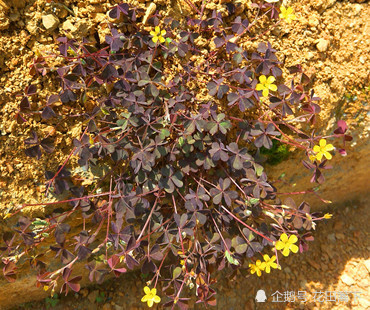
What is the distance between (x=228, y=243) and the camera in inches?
82.7

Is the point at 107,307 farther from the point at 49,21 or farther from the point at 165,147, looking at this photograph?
the point at 49,21

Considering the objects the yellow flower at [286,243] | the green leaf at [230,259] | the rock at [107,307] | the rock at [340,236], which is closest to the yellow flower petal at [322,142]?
the yellow flower at [286,243]

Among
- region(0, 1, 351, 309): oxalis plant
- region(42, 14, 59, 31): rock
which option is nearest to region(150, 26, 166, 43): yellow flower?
region(0, 1, 351, 309): oxalis plant

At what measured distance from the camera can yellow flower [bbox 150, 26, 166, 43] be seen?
2007 mm

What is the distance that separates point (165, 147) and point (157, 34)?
744mm

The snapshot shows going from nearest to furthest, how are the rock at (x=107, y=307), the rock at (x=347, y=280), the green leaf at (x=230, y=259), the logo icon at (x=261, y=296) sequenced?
1. the green leaf at (x=230, y=259)
2. the rock at (x=107, y=307)
3. the logo icon at (x=261, y=296)
4. the rock at (x=347, y=280)

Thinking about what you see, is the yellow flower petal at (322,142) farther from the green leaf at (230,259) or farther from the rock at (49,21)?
the rock at (49,21)

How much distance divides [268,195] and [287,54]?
1.09 m

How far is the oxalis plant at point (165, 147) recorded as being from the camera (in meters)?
1.99

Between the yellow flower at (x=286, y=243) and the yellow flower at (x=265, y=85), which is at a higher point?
the yellow flower at (x=265, y=85)

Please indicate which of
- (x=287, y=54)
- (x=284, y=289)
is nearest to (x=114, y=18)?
(x=287, y=54)

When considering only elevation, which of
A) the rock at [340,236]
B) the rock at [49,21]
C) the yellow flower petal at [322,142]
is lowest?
the rock at [340,236]

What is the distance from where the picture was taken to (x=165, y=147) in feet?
6.68

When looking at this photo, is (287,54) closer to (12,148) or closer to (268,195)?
(268,195)
